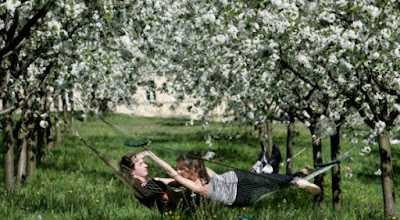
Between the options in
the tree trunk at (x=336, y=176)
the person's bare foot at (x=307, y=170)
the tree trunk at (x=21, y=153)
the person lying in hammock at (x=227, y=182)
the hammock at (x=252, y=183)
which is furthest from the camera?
the tree trunk at (x=21, y=153)

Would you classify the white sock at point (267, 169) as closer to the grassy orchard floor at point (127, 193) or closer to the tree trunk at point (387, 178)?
the grassy orchard floor at point (127, 193)

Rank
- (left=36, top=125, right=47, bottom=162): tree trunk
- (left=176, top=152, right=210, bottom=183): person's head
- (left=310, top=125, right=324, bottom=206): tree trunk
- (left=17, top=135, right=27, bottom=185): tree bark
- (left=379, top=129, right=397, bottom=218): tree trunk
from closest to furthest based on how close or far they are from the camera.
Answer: (left=176, top=152, right=210, bottom=183): person's head, (left=379, top=129, right=397, bottom=218): tree trunk, (left=310, top=125, right=324, bottom=206): tree trunk, (left=17, top=135, right=27, bottom=185): tree bark, (left=36, top=125, right=47, bottom=162): tree trunk

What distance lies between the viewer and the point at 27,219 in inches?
250

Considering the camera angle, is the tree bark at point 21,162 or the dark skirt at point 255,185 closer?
the dark skirt at point 255,185

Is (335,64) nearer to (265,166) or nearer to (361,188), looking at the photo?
(265,166)

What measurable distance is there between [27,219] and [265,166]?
10.4 feet

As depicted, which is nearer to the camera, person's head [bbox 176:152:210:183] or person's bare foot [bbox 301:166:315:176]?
person's head [bbox 176:152:210:183]

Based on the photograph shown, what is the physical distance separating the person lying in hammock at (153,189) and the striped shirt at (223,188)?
27 cm

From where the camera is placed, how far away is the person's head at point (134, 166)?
610cm

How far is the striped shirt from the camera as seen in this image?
6.14 meters

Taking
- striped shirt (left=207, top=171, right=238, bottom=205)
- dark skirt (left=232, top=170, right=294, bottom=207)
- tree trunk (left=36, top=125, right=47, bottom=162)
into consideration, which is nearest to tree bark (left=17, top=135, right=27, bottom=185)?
tree trunk (left=36, top=125, right=47, bottom=162)

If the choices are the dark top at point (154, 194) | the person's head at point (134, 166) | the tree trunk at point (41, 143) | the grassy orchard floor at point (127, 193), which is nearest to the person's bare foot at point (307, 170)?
the grassy orchard floor at point (127, 193)

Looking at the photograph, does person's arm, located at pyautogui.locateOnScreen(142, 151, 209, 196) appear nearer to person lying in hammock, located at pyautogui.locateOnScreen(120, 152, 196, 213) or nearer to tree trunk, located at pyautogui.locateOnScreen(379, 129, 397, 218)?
person lying in hammock, located at pyautogui.locateOnScreen(120, 152, 196, 213)

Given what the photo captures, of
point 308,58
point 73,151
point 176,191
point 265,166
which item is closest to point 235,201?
point 176,191
